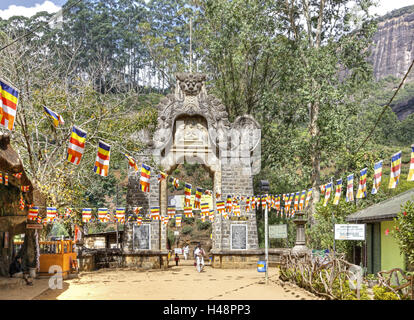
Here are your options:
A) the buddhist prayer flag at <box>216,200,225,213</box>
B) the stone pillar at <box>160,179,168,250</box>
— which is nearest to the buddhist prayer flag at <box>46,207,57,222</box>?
the stone pillar at <box>160,179,168,250</box>

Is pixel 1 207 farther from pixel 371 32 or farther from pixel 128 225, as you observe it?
pixel 371 32

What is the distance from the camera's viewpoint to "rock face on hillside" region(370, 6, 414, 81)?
84938 mm

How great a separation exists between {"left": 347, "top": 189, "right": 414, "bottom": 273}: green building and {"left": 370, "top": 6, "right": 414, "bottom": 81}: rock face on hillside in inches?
2850

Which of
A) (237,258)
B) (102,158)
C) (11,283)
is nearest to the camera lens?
(102,158)

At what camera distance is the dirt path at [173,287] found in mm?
14457

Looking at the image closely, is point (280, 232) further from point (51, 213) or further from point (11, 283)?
point (11, 283)

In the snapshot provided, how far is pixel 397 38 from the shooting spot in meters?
85.4

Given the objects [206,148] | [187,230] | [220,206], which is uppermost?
[206,148]

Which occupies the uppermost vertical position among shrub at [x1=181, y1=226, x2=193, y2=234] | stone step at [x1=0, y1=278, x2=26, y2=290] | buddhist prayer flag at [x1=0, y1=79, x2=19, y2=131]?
buddhist prayer flag at [x1=0, y1=79, x2=19, y2=131]

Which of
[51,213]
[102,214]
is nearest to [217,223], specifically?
[102,214]

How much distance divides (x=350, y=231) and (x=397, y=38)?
3129 inches

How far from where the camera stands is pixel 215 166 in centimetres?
2738

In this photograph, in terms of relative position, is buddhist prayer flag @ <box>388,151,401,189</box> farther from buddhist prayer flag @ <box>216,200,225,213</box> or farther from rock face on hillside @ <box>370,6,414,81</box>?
rock face on hillside @ <box>370,6,414,81</box>

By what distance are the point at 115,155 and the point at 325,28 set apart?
52.2 ft
